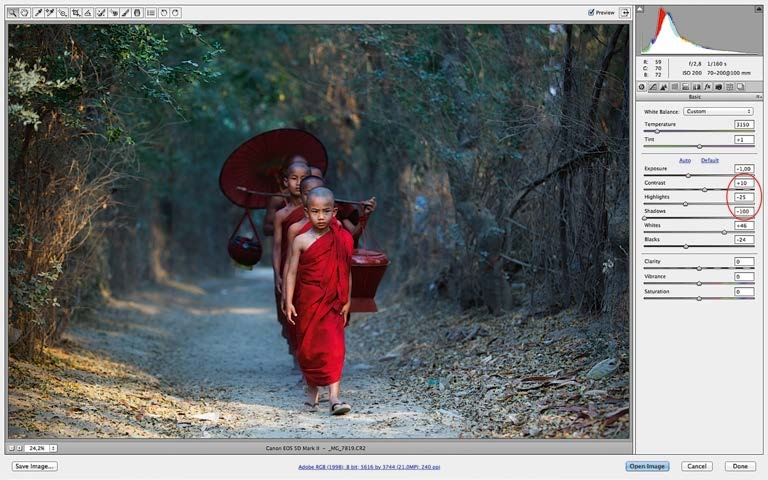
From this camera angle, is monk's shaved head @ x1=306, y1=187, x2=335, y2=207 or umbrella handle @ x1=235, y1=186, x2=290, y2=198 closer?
monk's shaved head @ x1=306, y1=187, x2=335, y2=207

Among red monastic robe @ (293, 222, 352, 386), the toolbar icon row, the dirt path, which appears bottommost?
the dirt path

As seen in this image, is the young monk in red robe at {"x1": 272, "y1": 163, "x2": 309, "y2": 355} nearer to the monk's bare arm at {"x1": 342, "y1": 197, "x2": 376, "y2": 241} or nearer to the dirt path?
the monk's bare arm at {"x1": 342, "y1": 197, "x2": 376, "y2": 241}

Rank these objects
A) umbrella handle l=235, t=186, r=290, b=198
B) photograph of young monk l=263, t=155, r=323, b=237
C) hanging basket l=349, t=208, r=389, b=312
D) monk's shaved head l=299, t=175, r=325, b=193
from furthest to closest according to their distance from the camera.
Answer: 1. photograph of young monk l=263, t=155, r=323, b=237
2. umbrella handle l=235, t=186, r=290, b=198
3. hanging basket l=349, t=208, r=389, b=312
4. monk's shaved head l=299, t=175, r=325, b=193

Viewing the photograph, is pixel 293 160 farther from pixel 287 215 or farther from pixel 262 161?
pixel 287 215

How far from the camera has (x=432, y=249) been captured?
12734 mm

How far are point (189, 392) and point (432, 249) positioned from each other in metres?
5.91

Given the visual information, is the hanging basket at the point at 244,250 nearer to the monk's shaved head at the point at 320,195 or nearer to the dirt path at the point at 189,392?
the dirt path at the point at 189,392

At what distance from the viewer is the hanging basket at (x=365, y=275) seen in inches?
272
